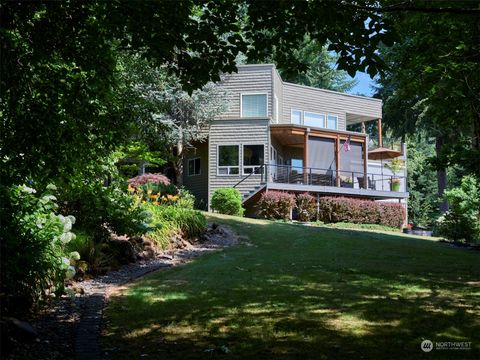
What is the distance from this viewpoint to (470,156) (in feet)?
29.3

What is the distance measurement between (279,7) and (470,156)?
5.83m

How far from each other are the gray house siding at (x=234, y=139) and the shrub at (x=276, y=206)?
7.01ft

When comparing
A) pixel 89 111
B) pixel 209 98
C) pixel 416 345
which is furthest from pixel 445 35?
pixel 209 98

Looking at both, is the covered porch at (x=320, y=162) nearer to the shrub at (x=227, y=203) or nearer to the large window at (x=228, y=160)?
the large window at (x=228, y=160)

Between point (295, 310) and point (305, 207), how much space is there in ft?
57.9

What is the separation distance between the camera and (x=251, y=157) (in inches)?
984

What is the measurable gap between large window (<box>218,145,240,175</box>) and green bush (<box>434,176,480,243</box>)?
395 inches

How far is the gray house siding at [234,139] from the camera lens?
24.7 m

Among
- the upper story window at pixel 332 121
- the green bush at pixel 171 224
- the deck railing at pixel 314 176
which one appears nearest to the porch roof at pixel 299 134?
the deck railing at pixel 314 176

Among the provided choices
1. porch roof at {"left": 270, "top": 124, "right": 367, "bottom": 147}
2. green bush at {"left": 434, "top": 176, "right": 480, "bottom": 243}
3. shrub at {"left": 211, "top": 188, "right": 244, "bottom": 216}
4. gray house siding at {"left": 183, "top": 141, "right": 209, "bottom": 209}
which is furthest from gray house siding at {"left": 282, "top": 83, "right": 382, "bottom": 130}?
green bush at {"left": 434, "top": 176, "right": 480, "bottom": 243}

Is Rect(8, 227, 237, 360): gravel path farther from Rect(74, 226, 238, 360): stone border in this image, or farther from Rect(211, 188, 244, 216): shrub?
Rect(211, 188, 244, 216): shrub

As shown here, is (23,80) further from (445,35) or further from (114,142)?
(445,35)

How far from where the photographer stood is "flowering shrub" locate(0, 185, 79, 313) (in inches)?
200

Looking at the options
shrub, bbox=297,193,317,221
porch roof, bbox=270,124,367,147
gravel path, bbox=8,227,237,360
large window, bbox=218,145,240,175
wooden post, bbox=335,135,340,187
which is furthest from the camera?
wooden post, bbox=335,135,340,187
